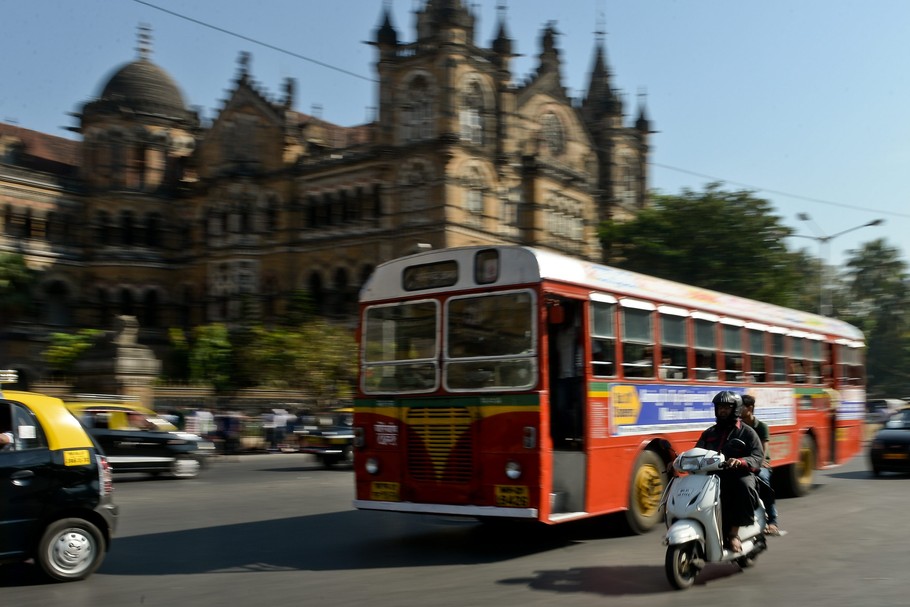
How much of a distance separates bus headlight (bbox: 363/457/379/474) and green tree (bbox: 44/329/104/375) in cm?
3516

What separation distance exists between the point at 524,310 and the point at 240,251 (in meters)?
45.7

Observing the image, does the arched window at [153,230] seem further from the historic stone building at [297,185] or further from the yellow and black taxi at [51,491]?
the yellow and black taxi at [51,491]

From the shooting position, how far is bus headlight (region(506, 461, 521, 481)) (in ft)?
31.8

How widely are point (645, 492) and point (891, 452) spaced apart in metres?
10.6

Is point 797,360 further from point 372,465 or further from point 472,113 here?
point 472,113

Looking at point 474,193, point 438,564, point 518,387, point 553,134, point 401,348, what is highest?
point 553,134

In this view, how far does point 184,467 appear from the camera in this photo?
21094 millimetres

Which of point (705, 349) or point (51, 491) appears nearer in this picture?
point (51, 491)

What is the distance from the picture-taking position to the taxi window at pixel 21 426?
332 inches

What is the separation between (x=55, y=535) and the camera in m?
8.45

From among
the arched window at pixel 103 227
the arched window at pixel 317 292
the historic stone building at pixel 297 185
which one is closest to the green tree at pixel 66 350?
the historic stone building at pixel 297 185

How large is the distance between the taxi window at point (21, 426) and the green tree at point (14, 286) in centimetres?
4682

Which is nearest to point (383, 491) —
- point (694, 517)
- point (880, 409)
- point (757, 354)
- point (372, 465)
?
point (372, 465)

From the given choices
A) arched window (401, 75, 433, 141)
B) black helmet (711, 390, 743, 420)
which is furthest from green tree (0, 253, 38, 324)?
black helmet (711, 390, 743, 420)
